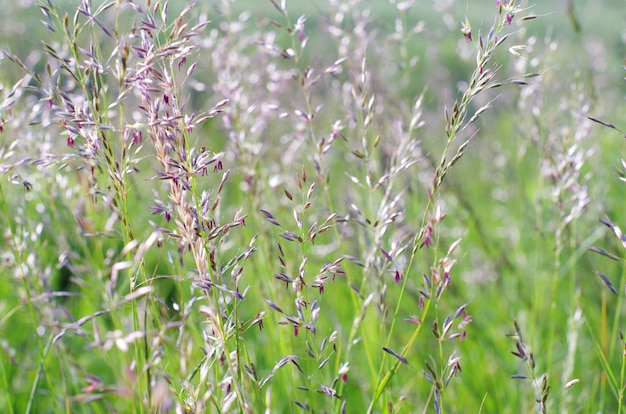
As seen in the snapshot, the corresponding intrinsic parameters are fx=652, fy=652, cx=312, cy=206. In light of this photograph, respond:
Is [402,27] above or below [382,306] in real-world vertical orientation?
above

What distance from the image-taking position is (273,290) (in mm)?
2150

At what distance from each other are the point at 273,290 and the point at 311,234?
2.86 feet

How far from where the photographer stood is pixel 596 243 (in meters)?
3.23

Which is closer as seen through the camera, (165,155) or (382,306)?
(165,155)

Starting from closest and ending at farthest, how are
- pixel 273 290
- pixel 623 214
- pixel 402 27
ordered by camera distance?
pixel 273 290 < pixel 402 27 < pixel 623 214

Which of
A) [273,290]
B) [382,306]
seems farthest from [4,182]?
[382,306]

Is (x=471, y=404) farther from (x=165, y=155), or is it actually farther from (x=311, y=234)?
(x=165, y=155)

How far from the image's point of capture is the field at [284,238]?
1286 mm

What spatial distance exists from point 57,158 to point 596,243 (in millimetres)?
2701

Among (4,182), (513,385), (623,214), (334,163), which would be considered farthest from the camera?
(334,163)

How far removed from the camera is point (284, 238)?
135cm

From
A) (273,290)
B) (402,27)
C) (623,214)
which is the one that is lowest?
(623,214)

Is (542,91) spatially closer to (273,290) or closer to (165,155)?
(273,290)

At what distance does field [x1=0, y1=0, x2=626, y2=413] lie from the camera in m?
1.29
